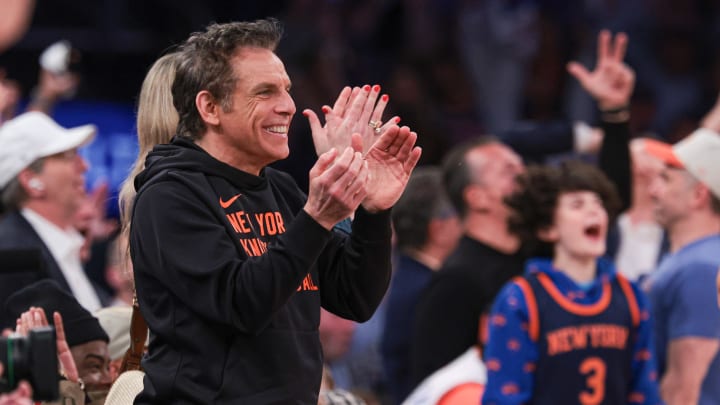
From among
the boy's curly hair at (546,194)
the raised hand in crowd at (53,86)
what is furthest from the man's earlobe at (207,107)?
the raised hand in crowd at (53,86)

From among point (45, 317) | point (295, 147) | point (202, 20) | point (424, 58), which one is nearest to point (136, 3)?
point (202, 20)

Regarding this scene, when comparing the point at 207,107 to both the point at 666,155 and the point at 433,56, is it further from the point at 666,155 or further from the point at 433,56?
the point at 433,56

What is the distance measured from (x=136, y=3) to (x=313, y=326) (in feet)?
19.7

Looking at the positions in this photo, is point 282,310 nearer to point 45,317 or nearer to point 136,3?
point 45,317

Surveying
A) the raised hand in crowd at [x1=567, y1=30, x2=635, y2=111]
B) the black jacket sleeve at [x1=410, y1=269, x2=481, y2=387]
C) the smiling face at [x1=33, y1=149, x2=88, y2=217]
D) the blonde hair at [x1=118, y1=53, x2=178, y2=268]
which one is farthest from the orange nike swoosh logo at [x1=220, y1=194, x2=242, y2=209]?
the raised hand in crowd at [x1=567, y1=30, x2=635, y2=111]

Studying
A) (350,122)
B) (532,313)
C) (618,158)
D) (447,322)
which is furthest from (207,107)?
(618,158)

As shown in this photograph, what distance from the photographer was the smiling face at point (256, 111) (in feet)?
9.48

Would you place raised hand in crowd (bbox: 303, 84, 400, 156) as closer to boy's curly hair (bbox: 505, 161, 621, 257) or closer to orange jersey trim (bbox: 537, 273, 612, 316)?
orange jersey trim (bbox: 537, 273, 612, 316)

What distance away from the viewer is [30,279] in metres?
3.90

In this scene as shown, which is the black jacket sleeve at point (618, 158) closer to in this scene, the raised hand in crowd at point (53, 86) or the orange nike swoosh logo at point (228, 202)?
the raised hand in crowd at point (53, 86)

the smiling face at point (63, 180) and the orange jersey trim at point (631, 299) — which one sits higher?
the smiling face at point (63, 180)

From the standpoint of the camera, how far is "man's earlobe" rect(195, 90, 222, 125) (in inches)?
115

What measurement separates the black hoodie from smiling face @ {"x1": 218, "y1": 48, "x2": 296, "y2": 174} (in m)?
0.07

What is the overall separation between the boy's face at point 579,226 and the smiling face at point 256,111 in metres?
2.08
